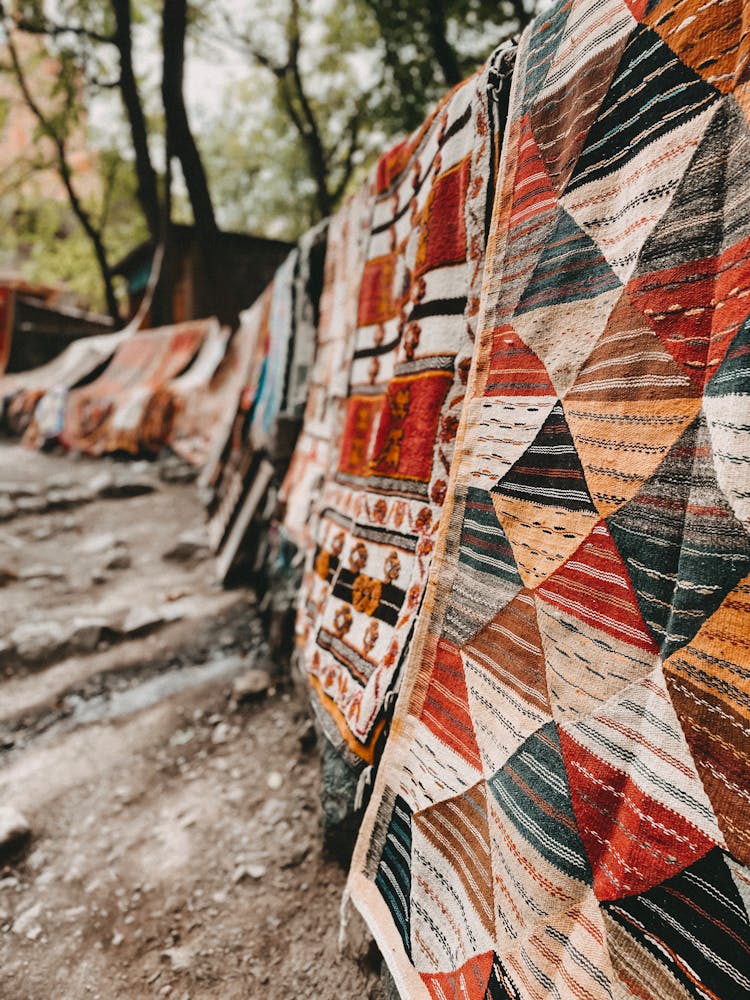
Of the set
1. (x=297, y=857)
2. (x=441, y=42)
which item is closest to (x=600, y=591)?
(x=297, y=857)

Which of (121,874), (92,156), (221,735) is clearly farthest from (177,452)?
(92,156)

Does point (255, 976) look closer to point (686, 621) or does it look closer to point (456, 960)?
point (456, 960)

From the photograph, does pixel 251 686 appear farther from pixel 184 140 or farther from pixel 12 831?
pixel 184 140

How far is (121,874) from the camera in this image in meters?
1.52

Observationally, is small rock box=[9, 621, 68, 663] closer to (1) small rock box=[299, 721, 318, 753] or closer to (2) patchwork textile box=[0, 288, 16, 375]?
(1) small rock box=[299, 721, 318, 753]

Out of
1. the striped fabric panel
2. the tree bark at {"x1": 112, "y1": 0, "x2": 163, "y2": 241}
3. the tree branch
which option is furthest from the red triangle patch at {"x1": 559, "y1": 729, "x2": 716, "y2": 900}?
the tree branch

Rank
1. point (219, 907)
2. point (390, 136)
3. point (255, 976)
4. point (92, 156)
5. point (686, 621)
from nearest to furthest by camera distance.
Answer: point (686, 621), point (255, 976), point (219, 907), point (390, 136), point (92, 156)

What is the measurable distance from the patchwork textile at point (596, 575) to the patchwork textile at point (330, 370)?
91cm

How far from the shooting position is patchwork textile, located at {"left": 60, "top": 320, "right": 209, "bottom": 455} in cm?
545

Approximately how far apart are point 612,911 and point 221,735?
176 centimetres

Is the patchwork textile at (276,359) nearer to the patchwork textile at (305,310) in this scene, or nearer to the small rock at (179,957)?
the patchwork textile at (305,310)

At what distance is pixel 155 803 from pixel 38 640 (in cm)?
126

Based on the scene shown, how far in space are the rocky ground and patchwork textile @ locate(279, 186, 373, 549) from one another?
32.0 inches

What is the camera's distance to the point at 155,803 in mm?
1771
